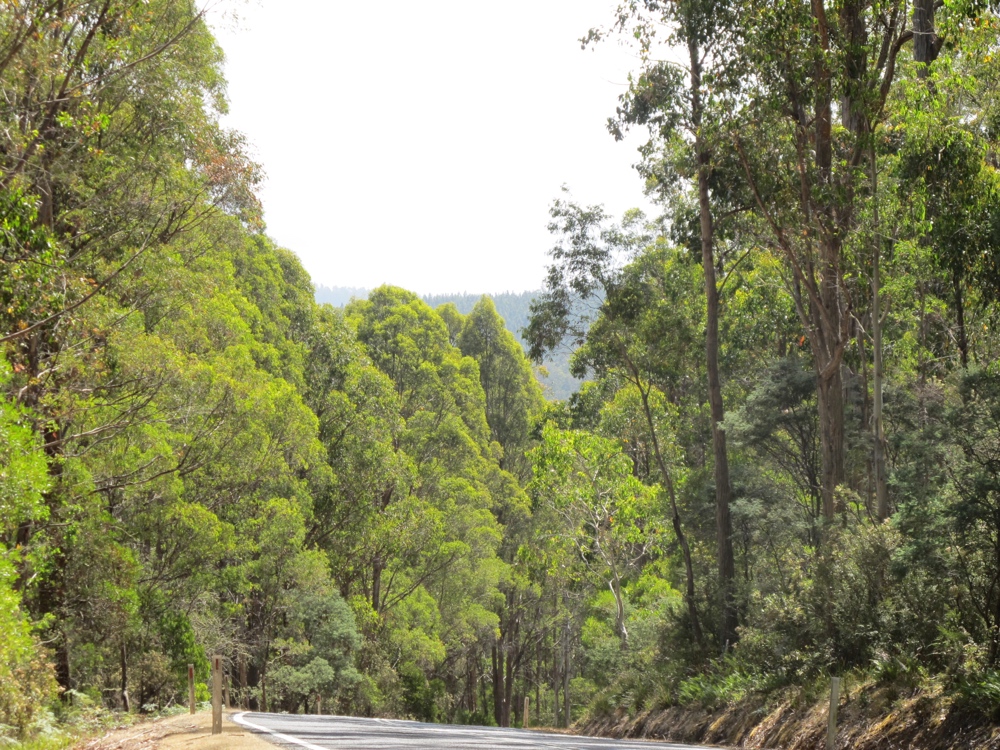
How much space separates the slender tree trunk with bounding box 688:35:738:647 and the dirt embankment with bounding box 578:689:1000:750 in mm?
2702

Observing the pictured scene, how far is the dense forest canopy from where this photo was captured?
12.7m

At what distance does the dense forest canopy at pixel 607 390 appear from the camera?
12.7 meters

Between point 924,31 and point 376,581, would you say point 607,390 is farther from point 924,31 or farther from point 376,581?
point 924,31

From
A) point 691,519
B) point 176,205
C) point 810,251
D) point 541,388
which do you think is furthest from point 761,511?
point 541,388

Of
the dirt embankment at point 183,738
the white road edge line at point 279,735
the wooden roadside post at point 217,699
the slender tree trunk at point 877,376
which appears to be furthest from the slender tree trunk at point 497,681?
the wooden roadside post at point 217,699

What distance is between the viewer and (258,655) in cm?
3109

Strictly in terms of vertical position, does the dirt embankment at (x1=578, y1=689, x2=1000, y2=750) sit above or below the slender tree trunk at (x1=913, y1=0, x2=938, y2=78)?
below

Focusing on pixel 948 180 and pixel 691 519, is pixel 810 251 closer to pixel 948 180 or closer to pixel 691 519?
pixel 948 180

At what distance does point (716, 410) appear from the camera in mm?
21734

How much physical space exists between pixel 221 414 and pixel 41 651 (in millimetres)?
7290

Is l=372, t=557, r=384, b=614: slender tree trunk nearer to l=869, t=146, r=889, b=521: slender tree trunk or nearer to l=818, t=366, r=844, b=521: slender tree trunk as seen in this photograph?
l=818, t=366, r=844, b=521: slender tree trunk

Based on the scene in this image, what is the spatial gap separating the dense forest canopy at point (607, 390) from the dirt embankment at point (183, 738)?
1.11 meters

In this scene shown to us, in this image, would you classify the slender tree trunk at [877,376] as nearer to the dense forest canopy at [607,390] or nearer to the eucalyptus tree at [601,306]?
the dense forest canopy at [607,390]

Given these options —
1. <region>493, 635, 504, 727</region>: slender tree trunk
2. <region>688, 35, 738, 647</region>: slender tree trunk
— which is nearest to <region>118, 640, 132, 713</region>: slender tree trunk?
<region>688, 35, 738, 647</region>: slender tree trunk
